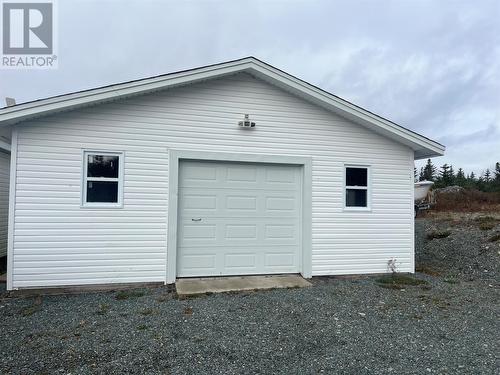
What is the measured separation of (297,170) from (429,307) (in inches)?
138

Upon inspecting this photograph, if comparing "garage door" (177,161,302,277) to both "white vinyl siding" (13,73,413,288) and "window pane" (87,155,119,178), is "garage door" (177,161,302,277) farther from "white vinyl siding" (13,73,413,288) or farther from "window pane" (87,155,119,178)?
"window pane" (87,155,119,178)

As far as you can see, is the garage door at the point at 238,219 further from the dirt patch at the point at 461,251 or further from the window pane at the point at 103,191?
the dirt patch at the point at 461,251

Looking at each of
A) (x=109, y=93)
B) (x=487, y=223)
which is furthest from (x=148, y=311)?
(x=487, y=223)

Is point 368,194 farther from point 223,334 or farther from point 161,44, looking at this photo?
point 161,44

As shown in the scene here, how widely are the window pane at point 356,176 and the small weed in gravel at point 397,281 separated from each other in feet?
6.95

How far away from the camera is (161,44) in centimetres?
1187

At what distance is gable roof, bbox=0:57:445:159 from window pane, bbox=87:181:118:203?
4.81 feet

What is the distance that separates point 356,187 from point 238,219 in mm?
2814

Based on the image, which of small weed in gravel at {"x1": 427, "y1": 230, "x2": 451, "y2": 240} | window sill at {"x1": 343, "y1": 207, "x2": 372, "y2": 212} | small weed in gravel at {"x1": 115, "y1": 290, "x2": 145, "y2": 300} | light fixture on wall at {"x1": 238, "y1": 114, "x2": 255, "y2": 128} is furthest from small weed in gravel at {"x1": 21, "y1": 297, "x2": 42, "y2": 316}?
small weed in gravel at {"x1": 427, "y1": 230, "x2": 451, "y2": 240}

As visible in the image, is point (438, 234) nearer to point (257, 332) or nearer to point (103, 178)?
point (257, 332)

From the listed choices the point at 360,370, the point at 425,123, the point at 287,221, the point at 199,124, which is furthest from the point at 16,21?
the point at 425,123

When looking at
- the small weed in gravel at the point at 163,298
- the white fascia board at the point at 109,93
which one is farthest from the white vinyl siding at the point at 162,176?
the small weed in gravel at the point at 163,298

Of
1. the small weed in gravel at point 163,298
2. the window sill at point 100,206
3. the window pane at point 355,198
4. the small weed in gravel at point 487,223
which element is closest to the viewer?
the small weed in gravel at point 163,298

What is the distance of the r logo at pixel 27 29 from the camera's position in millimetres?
7184
